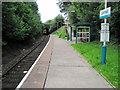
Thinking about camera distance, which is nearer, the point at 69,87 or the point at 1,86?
the point at 69,87

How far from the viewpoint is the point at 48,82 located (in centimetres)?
488

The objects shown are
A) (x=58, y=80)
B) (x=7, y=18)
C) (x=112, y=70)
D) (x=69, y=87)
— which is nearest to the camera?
(x=69, y=87)

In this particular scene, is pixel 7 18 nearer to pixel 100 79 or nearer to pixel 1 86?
pixel 1 86

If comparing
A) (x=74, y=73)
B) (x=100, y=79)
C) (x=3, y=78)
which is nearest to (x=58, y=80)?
(x=74, y=73)

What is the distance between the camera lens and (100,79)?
5.24 m

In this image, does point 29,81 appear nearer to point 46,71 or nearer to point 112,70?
point 46,71

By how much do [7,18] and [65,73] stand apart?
6162 millimetres

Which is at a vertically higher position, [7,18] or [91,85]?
[7,18]

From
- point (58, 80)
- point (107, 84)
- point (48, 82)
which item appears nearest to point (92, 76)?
point (107, 84)

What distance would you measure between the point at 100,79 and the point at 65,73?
4.75ft

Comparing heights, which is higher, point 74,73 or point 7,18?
point 7,18

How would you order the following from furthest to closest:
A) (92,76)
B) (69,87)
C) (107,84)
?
(92,76) → (107,84) → (69,87)

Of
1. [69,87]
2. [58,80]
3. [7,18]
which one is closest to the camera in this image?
[69,87]

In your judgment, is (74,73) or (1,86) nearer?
(1,86)
